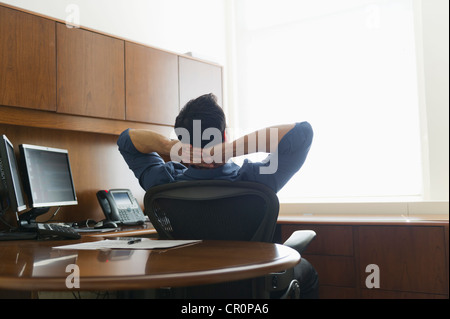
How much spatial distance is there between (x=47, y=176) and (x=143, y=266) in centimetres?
178

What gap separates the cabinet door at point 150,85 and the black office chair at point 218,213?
1583 millimetres

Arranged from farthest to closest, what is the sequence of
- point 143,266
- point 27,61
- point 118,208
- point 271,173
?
point 118,208 → point 27,61 → point 271,173 → point 143,266

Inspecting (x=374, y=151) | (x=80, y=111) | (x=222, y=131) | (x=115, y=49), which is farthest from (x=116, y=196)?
(x=374, y=151)

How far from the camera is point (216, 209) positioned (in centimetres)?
138

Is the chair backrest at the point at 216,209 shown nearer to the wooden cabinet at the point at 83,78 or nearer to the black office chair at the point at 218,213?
the black office chair at the point at 218,213

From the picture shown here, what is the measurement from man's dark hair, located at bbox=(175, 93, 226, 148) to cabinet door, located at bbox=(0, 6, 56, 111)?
1.20 meters

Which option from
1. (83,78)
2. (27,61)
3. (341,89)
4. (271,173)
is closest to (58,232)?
(271,173)

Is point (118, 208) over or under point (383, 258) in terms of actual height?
over

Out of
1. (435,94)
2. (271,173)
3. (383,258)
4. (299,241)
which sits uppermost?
(435,94)

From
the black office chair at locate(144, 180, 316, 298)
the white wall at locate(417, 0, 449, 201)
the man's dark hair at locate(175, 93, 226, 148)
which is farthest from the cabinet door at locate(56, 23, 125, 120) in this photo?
the white wall at locate(417, 0, 449, 201)

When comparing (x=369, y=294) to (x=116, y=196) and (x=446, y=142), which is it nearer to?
(x=446, y=142)

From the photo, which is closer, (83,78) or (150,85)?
(83,78)

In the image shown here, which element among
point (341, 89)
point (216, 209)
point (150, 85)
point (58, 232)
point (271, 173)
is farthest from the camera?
point (341, 89)

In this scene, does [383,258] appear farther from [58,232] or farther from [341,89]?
[58,232]
